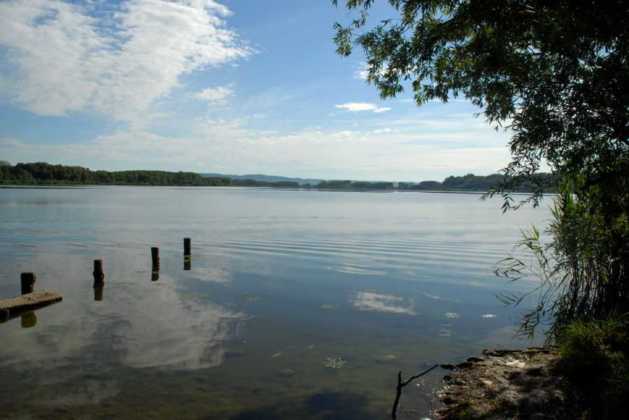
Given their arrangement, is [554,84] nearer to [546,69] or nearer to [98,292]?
[546,69]

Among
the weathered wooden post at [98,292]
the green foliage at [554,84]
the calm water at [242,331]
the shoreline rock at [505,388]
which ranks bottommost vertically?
the weathered wooden post at [98,292]

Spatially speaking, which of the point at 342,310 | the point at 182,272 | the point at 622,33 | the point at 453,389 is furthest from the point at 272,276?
the point at 622,33

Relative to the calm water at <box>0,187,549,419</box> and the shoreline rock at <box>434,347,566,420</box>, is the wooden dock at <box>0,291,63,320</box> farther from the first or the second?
the shoreline rock at <box>434,347,566,420</box>

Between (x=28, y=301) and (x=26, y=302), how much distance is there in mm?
110

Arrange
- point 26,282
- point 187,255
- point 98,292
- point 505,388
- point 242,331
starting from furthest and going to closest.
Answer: point 187,255, point 98,292, point 26,282, point 242,331, point 505,388

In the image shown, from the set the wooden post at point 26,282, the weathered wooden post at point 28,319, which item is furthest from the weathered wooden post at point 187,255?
the weathered wooden post at point 28,319

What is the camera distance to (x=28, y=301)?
1689 cm

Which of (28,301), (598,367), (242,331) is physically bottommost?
(242,331)

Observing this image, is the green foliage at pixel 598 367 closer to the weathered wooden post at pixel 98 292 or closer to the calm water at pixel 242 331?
the calm water at pixel 242 331

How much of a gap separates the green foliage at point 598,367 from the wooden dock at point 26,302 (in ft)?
53.1

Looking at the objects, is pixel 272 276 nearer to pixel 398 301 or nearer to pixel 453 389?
pixel 398 301

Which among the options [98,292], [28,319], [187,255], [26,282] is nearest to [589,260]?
[28,319]

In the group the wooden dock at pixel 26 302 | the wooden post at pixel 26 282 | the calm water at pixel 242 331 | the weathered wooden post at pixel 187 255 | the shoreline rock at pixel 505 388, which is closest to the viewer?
the shoreline rock at pixel 505 388

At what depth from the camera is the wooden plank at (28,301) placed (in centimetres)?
1614
